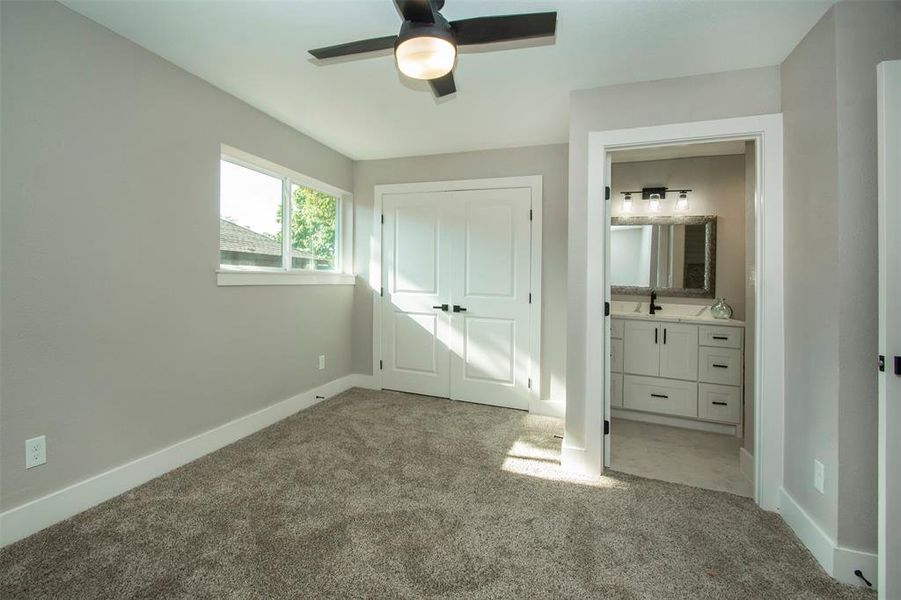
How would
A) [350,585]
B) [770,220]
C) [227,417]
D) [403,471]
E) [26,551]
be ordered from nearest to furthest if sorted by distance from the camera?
[350,585] < [26,551] < [770,220] < [403,471] < [227,417]

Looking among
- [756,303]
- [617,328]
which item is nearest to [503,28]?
[756,303]

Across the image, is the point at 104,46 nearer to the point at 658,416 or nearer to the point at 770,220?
the point at 770,220

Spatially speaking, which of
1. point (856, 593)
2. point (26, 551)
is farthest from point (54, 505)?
point (856, 593)

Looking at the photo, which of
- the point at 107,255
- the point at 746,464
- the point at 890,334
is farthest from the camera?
the point at 746,464

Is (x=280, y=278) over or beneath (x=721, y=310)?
over

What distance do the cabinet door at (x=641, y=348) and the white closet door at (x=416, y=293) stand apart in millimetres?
1649

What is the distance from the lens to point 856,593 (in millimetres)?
1523

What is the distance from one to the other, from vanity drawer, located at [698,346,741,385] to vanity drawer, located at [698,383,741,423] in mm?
57

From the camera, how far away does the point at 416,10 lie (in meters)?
1.39

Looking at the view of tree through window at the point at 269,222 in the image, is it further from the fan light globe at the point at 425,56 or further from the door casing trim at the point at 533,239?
the fan light globe at the point at 425,56

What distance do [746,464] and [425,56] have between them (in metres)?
2.99

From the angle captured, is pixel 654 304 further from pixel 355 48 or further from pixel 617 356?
pixel 355 48

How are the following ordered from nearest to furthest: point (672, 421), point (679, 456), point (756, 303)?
point (756, 303) → point (679, 456) → point (672, 421)

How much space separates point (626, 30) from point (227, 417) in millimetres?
3355
